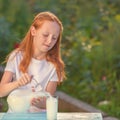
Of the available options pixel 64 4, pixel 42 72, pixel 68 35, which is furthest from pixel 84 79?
pixel 42 72

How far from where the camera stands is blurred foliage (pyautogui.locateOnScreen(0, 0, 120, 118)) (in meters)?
6.04

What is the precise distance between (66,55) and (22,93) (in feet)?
10.3

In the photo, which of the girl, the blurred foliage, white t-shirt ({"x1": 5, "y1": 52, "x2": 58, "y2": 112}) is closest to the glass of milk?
the girl

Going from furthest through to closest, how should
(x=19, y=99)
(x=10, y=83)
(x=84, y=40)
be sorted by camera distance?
(x=84, y=40) < (x=10, y=83) < (x=19, y=99)

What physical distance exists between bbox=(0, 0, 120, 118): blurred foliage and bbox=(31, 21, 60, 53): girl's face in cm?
198

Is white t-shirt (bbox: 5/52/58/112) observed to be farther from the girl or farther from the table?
the table

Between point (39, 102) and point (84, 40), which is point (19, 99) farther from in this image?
point (84, 40)

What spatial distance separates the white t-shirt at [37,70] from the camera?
352 centimetres

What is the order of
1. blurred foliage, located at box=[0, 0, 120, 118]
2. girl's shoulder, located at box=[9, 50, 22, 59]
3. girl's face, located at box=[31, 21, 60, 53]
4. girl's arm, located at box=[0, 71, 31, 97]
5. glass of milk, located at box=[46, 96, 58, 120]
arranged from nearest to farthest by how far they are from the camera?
1. glass of milk, located at box=[46, 96, 58, 120]
2. girl's arm, located at box=[0, 71, 31, 97]
3. girl's face, located at box=[31, 21, 60, 53]
4. girl's shoulder, located at box=[9, 50, 22, 59]
5. blurred foliage, located at box=[0, 0, 120, 118]

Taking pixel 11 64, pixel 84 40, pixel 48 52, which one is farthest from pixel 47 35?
pixel 84 40

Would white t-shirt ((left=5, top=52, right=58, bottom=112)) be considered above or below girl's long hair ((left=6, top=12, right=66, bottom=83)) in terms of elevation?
below

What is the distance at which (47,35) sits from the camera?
344 centimetres

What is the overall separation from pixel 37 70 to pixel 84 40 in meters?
3.17

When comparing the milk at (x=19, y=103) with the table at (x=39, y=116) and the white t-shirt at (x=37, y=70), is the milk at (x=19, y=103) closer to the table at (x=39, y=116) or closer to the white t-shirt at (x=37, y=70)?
the table at (x=39, y=116)
